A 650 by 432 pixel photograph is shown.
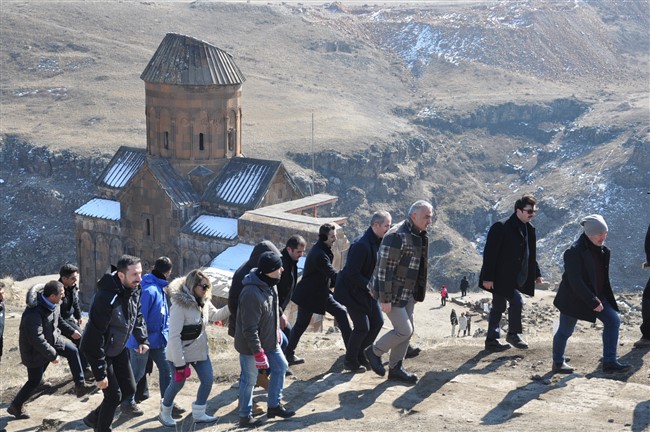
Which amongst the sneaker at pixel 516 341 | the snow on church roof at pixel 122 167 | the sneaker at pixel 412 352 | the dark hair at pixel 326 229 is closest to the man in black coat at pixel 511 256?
the sneaker at pixel 516 341

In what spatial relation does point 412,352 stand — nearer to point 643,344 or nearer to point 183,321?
point 643,344

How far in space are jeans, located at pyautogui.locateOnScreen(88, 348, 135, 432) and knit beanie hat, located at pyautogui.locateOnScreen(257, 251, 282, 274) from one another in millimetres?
1229

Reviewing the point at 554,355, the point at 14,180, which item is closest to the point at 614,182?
the point at 14,180

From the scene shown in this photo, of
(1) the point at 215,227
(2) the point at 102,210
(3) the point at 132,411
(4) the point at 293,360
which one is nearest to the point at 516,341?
(4) the point at 293,360

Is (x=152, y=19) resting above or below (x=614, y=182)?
above

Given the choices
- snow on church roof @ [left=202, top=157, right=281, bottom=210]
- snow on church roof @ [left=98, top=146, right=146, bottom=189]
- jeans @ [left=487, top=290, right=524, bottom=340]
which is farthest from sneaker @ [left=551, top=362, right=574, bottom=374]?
snow on church roof @ [left=98, top=146, right=146, bottom=189]

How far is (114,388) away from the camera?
7570 millimetres

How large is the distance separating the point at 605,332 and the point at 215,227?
13.9 metres

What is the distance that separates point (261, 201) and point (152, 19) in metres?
47.9

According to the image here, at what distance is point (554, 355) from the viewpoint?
8.75 metres

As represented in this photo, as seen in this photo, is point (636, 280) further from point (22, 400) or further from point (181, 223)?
point (22, 400)

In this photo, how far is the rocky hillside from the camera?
4353 centimetres

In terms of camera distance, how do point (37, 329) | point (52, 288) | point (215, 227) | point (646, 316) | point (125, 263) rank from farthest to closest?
point (215, 227) < point (646, 316) < point (37, 329) < point (52, 288) < point (125, 263)

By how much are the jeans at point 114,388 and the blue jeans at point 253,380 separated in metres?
0.85
